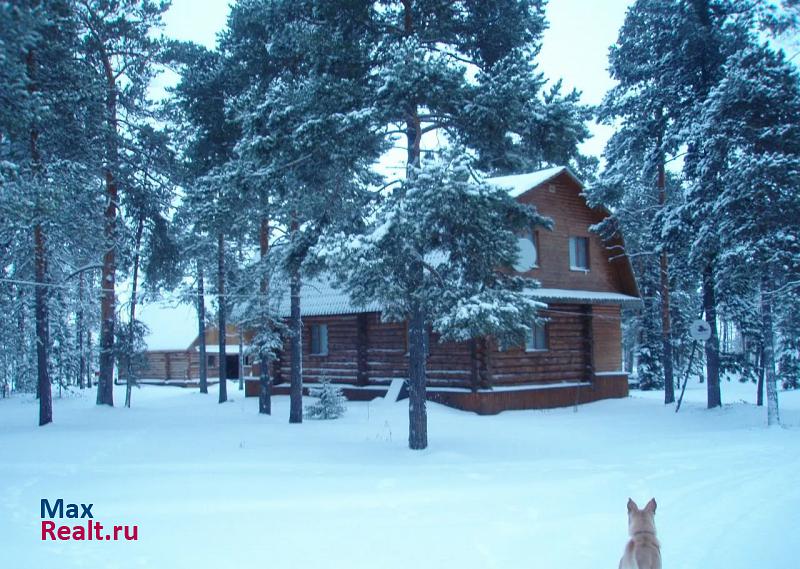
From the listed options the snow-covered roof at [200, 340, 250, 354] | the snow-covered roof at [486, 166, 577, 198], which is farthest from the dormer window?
the snow-covered roof at [200, 340, 250, 354]

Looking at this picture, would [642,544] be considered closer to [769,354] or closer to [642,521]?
[642,521]

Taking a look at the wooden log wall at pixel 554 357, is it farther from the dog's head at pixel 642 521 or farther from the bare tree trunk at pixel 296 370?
the dog's head at pixel 642 521

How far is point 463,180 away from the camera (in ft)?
37.8

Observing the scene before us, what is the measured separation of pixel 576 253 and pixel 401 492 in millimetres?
16096

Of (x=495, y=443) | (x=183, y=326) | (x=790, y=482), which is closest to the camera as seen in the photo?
(x=790, y=482)

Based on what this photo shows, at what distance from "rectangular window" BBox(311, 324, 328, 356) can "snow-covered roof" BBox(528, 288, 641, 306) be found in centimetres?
960

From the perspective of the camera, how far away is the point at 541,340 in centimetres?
2323

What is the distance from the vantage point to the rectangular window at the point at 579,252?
78.3 ft

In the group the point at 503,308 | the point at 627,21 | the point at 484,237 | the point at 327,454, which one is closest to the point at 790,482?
the point at 503,308

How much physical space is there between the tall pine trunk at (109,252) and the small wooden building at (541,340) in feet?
23.0

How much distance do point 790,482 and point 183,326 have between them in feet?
149

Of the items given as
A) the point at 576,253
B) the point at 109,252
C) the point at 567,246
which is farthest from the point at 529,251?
the point at 109,252

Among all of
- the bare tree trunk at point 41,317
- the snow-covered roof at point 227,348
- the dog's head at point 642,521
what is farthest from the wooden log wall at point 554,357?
the snow-covered roof at point 227,348

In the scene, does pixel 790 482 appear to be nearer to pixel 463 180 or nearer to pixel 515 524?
pixel 515 524
